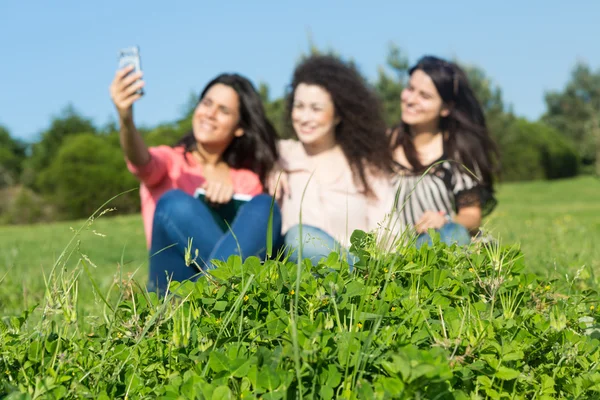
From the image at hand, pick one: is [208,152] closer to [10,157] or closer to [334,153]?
[334,153]

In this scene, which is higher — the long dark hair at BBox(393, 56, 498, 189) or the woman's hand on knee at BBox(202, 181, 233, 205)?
the long dark hair at BBox(393, 56, 498, 189)

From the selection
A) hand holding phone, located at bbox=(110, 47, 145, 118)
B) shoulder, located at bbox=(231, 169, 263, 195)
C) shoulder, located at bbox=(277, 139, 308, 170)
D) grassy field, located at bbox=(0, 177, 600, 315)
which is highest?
hand holding phone, located at bbox=(110, 47, 145, 118)

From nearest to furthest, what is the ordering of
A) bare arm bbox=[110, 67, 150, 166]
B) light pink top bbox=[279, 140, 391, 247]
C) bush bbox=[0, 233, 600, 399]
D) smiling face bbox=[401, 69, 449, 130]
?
1. bush bbox=[0, 233, 600, 399]
2. bare arm bbox=[110, 67, 150, 166]
3. light pink top bbox=[279, 140, 391, 247]
4. smiling face bbox=[401, 69, 449, 130]

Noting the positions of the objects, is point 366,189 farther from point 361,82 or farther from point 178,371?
point 178,371

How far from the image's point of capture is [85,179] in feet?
87.9

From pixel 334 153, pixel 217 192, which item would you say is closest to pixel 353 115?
pixel 334 153

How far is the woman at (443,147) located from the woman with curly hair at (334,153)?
0.18 metres

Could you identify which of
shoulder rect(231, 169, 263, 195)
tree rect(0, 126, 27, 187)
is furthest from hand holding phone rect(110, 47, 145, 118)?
tree rect(0, 126, 27, 187)

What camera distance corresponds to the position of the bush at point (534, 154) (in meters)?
33.9

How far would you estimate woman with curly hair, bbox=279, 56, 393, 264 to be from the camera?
376cm

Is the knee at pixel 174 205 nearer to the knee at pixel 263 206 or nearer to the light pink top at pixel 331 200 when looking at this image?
the knee at pixel 263 206

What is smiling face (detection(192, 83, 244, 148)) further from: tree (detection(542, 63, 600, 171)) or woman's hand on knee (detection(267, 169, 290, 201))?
tree (detection(542, 63, 600, 171))

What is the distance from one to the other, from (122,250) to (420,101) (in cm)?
245

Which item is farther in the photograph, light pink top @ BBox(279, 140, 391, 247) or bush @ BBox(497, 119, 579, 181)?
bush @ BBox(497, 119, 579, 181)
